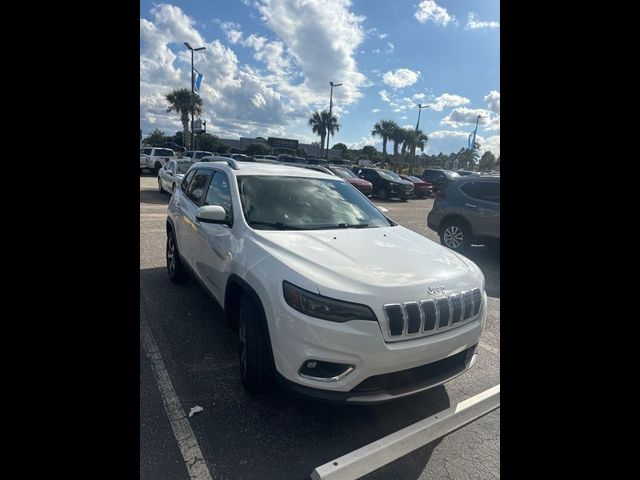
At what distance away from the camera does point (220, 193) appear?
378cm

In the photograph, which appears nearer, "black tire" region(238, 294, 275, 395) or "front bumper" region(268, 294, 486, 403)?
"front bumper" region(268, 294, 486, 403)

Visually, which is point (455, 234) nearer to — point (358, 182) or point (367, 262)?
point (367, 262)

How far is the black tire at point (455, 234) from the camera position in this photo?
770cm

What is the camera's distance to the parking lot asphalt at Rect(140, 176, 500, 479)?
2.11 meters

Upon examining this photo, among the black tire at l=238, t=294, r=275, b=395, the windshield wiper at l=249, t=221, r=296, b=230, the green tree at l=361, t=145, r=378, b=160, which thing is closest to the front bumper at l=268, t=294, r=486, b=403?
the black tire at l=238, t=294, r=275, b=395

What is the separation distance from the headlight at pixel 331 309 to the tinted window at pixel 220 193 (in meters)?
1.45

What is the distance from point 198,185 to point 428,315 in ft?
10.9

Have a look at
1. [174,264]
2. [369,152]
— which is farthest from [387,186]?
[369,152]

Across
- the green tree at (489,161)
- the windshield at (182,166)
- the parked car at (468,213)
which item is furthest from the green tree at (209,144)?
the parked car at (468,213)

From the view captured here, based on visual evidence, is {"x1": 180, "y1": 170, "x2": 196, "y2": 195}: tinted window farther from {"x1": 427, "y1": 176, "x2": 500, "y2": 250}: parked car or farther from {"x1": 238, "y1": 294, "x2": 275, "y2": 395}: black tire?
{"x1": 427, "y1": 176, "x2": 500, "y2": 250}: parked car

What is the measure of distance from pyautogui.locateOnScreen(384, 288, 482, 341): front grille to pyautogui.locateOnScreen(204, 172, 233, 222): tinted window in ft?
5.95

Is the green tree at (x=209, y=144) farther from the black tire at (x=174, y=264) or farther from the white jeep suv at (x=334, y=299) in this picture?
the white jeep suv at (x=334, y=299)
